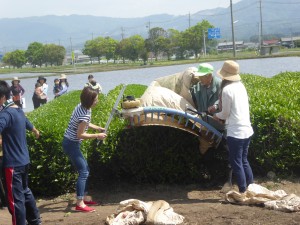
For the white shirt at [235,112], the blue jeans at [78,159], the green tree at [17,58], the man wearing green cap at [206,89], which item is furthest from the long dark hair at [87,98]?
the green tree at [17,58]

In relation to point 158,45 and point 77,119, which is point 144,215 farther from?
point 158,45

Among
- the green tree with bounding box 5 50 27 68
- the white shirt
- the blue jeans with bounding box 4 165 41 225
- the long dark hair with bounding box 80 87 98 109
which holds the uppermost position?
the long dark hair with bounding box 80 87 98 109

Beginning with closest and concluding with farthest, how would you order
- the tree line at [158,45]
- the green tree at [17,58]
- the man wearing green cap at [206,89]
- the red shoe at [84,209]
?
1. the red shoe at [84,209]
2. the man wearing green cap at [206,89]
3. the tree line at [158,45]
4. the green tree at [17,58]

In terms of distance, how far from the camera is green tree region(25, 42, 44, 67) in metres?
105

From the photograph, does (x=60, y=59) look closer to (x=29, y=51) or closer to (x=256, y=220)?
(x=29, y=51)

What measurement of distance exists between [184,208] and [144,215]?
83 centimetres

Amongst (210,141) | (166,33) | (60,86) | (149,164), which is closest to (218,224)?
(210,141)

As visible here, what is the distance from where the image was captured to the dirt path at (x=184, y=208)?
5754 mm

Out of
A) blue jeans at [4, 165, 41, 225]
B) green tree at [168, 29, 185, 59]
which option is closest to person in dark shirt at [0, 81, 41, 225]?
blue jeans at [4, 165, 41, 225]

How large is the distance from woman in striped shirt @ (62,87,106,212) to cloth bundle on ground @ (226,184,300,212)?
178 cm

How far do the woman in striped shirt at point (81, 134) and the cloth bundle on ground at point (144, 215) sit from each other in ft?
2.99

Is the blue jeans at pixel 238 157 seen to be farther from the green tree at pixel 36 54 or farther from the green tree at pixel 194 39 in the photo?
the green tree at pixel 36 54

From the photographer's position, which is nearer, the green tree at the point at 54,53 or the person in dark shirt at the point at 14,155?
the person in dark shirt at the point at 14,155

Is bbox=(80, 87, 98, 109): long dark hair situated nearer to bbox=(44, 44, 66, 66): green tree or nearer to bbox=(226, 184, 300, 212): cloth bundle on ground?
bbox=(226, 184, 300, 212): cloth bundle on ground
